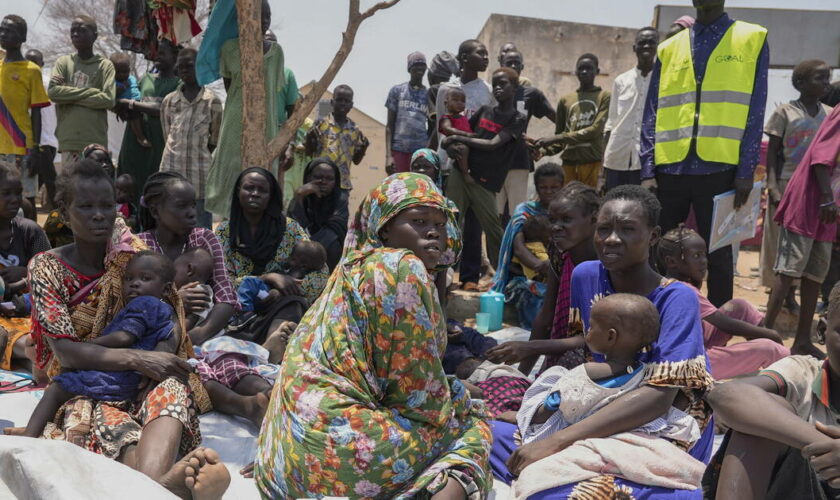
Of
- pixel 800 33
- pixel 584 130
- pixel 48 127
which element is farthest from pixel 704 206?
pixel 800 33

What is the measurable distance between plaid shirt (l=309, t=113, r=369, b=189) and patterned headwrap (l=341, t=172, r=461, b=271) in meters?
5.50

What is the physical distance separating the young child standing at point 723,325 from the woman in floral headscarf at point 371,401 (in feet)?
5.94

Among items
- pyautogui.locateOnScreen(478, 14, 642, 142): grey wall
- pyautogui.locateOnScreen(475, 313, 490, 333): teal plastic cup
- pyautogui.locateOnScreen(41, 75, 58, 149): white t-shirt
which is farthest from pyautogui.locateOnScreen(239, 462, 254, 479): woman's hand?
pyautogui.locateOnScreen(478, 14, 642, 142): grey wall

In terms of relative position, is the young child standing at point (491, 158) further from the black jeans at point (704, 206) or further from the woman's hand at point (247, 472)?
the woman's hand at point (247, 472)

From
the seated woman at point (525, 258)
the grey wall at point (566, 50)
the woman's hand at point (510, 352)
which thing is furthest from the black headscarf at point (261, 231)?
the grey wall at point (566, 50)

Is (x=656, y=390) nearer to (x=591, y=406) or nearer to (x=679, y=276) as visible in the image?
(x=591, y=406)

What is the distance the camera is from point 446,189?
23.4 ft

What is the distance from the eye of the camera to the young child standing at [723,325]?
13.0 feet

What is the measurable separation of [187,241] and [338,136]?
4198 millimetres

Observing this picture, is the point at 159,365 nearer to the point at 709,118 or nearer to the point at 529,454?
the point at 529,454

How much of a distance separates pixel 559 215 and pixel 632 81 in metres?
3.29

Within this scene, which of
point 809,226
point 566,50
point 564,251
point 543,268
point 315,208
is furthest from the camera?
point 566,50

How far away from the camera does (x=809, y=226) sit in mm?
5207

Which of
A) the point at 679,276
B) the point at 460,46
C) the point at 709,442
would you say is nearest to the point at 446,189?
the point at 460,46
